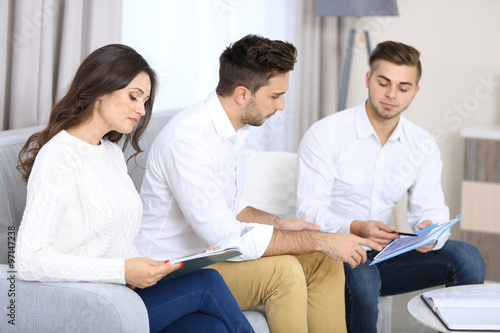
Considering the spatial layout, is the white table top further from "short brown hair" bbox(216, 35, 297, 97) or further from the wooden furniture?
the wooden furniture

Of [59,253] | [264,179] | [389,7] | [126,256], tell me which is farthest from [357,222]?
[389,7]

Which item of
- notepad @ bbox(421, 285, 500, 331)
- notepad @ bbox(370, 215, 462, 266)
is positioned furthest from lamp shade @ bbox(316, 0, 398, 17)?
notepad @ bbox(421, 285, 500, 331)

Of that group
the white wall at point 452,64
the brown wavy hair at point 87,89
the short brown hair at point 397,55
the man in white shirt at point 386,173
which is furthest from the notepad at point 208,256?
the white wall at point 452,64

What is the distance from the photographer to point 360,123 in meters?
2.26

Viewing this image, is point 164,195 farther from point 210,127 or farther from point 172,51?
point 172,51

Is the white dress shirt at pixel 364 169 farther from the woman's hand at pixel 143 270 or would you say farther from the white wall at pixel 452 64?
the white wall at pixel 452 64

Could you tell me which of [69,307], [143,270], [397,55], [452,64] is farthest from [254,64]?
[452,64]

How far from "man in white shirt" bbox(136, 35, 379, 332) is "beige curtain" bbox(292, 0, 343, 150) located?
1632 mm

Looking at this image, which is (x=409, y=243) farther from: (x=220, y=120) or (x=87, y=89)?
(x=87, y=89)

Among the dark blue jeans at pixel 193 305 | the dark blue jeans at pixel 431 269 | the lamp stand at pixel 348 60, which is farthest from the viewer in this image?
the lamp stand at pixel 348 60

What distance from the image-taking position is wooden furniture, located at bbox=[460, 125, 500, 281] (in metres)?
3.04

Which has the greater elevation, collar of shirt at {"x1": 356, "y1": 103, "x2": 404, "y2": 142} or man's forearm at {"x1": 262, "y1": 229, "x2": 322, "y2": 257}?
collar of shirt at {"x1": 356, "y1": 103, "x2": 404, "y2": 142}

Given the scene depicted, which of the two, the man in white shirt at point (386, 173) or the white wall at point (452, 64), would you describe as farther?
the white wall at point (452, 64)

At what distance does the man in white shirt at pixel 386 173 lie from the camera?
2119 millimetres
